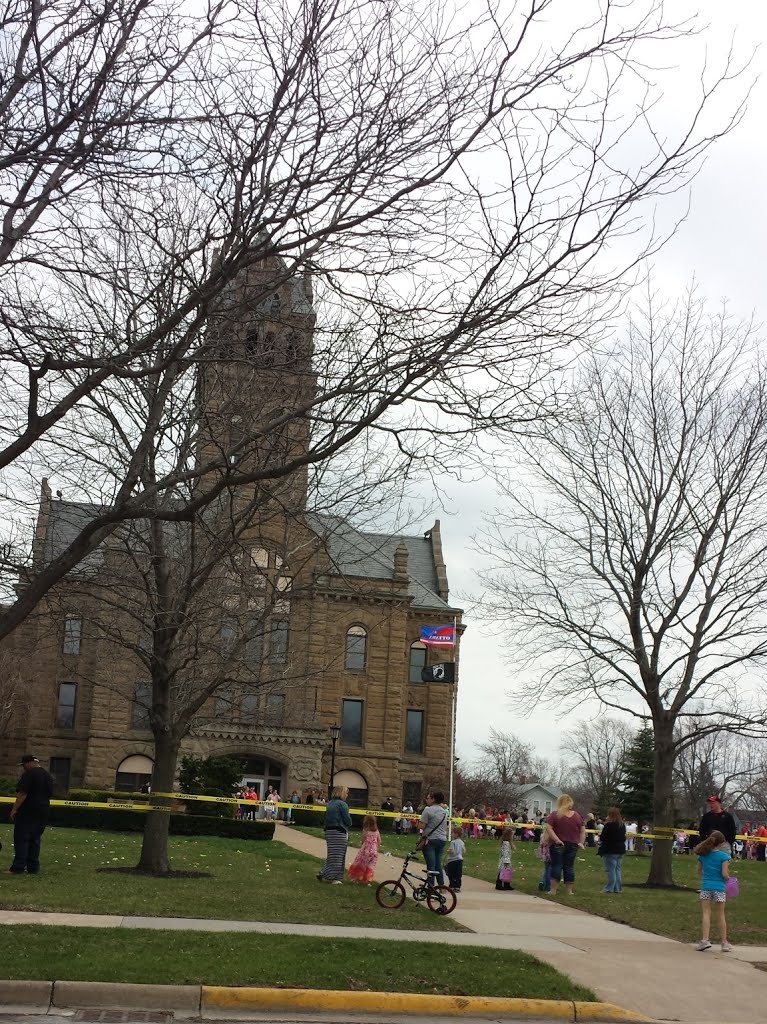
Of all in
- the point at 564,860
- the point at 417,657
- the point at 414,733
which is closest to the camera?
the point at 564,860

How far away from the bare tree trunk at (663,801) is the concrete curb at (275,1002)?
48.0ft

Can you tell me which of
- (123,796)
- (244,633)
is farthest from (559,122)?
(123,796)

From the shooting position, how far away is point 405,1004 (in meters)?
9.12

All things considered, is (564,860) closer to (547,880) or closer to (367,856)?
(547,880)

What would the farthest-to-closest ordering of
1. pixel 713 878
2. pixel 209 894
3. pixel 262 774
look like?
pixel 262 774 → pixel 209 894 → pixel 713 878

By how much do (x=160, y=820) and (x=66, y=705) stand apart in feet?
120

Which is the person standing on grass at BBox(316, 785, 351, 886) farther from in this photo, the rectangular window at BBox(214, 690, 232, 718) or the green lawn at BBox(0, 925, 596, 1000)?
the green lawn at BBox(0, 925, 596, 1000)

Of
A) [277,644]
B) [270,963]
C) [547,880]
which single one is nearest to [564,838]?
[547,880]

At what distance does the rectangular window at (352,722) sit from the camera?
177 feet

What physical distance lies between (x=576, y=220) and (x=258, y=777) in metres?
45.6

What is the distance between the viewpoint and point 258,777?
51.8m

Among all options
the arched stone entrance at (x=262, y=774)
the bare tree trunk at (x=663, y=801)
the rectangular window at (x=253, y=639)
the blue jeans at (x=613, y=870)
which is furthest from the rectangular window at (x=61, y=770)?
the blue jeans at (x=613, y=870)

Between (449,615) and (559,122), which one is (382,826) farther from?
(559,122)

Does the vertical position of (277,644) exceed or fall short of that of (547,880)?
it exceeds it
